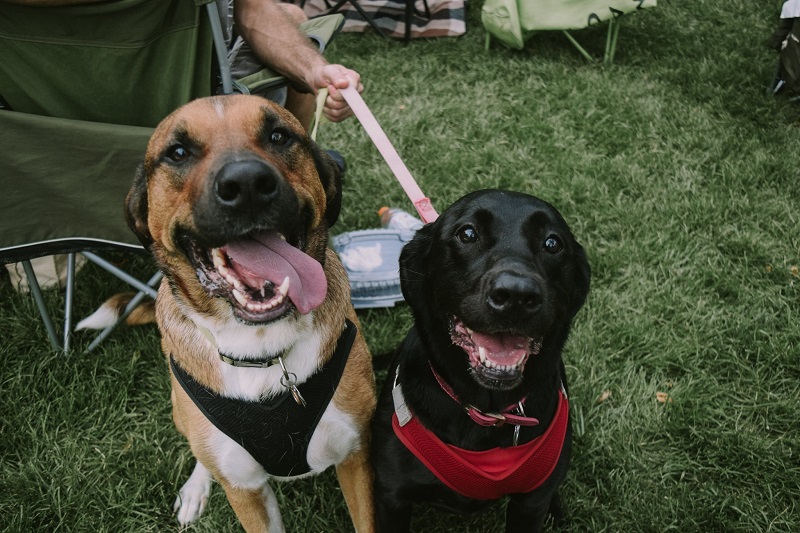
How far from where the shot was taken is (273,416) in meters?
1.91

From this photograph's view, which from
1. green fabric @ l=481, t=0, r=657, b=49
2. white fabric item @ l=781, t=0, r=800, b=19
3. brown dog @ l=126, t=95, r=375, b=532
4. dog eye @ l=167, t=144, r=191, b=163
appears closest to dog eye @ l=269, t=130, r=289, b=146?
brown dog @ l=126, t=95, r=375, b=532

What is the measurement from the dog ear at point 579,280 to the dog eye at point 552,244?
0.14 meters

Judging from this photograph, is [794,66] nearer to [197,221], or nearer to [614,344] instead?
[614,344]

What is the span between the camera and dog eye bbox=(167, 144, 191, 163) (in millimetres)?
1838

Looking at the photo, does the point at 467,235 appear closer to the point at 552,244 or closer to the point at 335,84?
the point at 552,244

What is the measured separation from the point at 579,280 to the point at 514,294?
1.82 feet

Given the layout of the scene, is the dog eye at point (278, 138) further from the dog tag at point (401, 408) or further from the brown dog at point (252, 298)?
the dog tag at point (401, 408)

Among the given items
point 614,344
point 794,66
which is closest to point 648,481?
point 614,344

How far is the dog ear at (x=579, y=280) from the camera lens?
83.2 inches

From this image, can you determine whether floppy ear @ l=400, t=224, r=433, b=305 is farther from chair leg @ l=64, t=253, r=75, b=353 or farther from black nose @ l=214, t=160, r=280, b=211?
chair leg @ l=64, t=253, r=75, b=353

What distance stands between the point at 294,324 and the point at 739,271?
9.25 feet

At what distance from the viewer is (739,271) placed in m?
3.53

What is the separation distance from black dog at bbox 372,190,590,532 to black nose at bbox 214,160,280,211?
65cm

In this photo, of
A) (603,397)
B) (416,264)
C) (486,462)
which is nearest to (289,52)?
(416,264)
